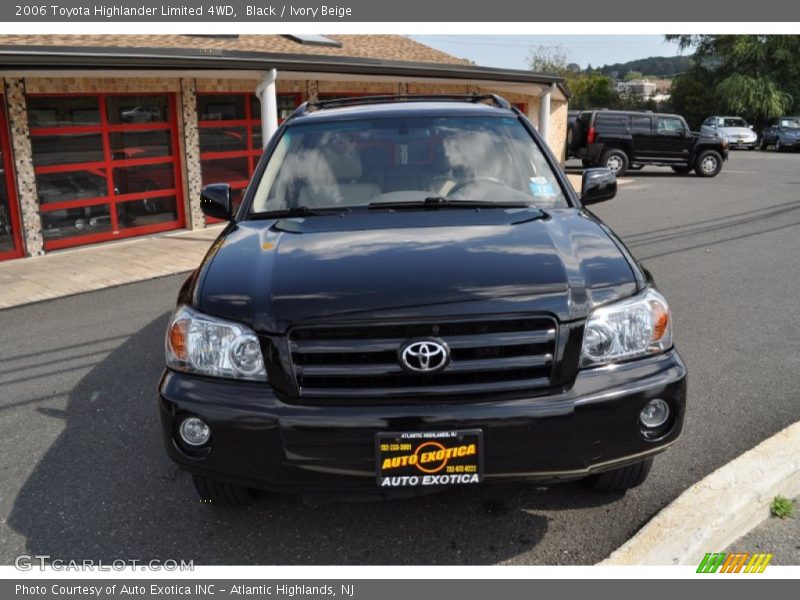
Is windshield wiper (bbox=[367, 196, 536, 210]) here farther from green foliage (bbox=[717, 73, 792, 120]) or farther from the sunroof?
green foliage (bbox=[717, 73, 792, 120])

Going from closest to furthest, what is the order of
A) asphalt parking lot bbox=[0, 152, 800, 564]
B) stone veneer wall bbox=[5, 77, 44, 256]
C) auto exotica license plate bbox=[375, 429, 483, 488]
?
auto exotica license plate bbox=[375, 429, 483, 488], asphalt parking lot bbox=[0, 152, 800, 564], stone veneer wall bbox=[5, 77, 44, 256]

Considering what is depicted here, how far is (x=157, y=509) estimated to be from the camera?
131 inches

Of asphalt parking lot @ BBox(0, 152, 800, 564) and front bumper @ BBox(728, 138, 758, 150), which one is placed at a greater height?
asphalt parking lot @ BBox(0, 152, 800, 564)

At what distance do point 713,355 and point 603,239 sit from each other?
2699 millimetres

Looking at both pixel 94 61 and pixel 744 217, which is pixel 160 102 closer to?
pixel 94 61

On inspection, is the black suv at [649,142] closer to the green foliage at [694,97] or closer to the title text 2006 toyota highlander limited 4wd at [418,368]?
the title text 2006 toyota highlander limited 4wd at [418,368]

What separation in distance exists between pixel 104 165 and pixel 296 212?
9.16 m

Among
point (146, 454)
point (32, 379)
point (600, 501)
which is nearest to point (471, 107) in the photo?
point (600, 501)

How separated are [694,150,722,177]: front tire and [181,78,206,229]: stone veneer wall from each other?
16.1 metres

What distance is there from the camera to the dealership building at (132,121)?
10344mm

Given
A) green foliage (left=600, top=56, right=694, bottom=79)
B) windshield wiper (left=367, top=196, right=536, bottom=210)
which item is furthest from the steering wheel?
green foliage (left=600, top=56, right=694, bottom=79)

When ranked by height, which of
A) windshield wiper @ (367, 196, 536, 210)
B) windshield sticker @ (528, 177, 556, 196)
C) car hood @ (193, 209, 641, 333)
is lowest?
car hood @ (193, 209, 641, 333)

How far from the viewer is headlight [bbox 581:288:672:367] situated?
2.69 metres

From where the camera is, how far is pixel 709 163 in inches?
885
